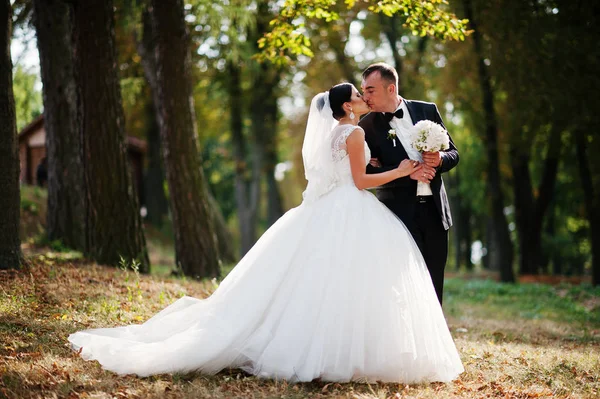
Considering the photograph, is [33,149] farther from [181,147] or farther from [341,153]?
[341,153]

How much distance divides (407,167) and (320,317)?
1.68 meters

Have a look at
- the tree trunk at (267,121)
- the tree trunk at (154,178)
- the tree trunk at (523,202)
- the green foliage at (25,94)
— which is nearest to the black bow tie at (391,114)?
the green foliage at (25,94)

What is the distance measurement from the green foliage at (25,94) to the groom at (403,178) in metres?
12.7

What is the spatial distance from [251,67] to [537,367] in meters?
17.0

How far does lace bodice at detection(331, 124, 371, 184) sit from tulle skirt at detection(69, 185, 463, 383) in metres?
0.21

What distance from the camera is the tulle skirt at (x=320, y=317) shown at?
5.11 meters

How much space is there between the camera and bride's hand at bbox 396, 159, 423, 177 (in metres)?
5.77

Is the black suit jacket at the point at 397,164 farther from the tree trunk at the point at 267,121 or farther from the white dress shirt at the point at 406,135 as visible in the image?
the tree trunk at the point at 267,121

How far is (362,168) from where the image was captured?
5.71 m

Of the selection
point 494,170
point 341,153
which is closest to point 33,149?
point 494,170

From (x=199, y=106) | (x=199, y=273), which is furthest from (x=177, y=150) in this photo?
(x=199, y=106)

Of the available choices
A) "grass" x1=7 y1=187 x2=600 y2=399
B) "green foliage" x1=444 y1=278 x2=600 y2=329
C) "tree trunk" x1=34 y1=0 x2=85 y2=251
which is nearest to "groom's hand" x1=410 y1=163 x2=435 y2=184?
"grass" x1=7 y1=187 x2=600 y2=399

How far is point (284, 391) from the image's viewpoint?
16.0 feet

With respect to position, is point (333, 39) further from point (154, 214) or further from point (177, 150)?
point (177, 150)
